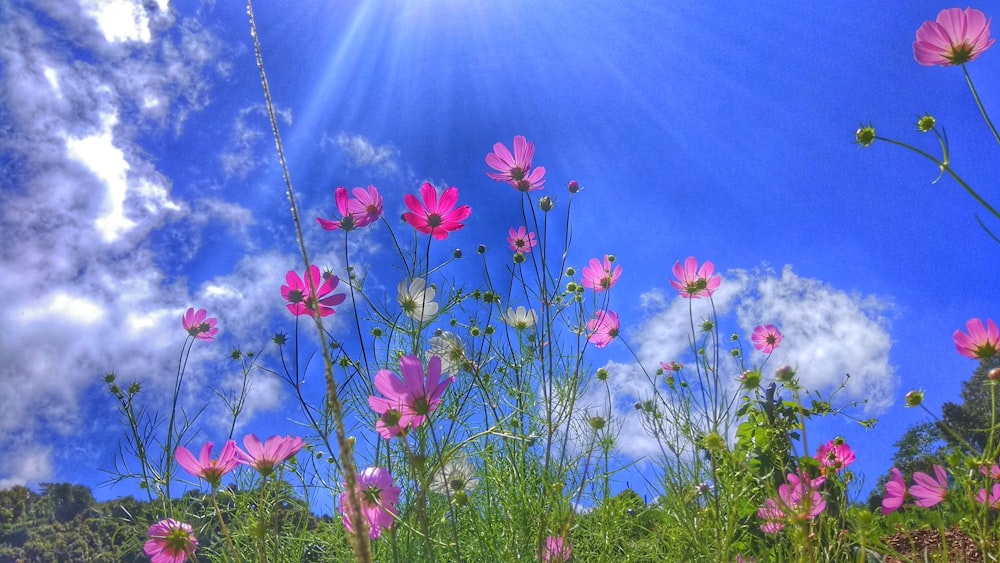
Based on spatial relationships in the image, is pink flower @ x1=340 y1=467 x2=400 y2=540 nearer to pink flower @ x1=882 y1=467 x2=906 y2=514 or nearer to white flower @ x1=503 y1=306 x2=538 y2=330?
white flower @ x1=503 y1=306 x2=538 y2=330

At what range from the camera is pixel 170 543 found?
1.09 meters

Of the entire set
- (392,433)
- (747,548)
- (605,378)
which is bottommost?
(392,433)

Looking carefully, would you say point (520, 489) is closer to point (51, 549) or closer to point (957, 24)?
point (957, 24)

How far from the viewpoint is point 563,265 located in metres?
1.39

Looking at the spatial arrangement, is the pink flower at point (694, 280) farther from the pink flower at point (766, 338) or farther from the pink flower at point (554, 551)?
the pink flower at point (554, 551)

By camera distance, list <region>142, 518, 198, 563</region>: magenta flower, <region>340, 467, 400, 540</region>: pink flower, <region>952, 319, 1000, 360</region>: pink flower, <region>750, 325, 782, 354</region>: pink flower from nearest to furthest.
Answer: <region>340, 467, 400, 540</region>: pink flower
<region>142, 518, 198, 563</region>: magenta flower
<region>952, 319, 1000, 360</region>: pink flower
<region>750, 325, 782, 354</region>: pink flower

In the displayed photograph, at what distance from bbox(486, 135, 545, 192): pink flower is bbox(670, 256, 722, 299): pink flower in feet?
1.88

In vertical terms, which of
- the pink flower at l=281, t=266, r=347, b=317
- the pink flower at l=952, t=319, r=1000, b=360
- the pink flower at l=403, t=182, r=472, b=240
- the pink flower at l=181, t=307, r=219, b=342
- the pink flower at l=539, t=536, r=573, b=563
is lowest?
the pink flower at l=539, t=536, r=573, b=563

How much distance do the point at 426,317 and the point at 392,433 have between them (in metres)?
0.64

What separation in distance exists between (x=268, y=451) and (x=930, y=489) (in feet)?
4.42

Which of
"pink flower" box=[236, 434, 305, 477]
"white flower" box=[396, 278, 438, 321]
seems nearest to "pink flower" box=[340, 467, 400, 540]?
"pink flower" box=[236, 434, 305, 477]

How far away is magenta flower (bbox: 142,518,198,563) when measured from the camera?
3.59 ft

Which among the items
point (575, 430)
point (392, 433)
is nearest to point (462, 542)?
point (575, 430)

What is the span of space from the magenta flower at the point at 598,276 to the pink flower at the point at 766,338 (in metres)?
0.80
